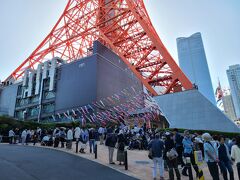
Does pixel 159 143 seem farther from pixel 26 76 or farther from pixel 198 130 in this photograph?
pixel 26 76

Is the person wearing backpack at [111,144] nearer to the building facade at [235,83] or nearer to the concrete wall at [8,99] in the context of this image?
the concrete wall at [8,99]

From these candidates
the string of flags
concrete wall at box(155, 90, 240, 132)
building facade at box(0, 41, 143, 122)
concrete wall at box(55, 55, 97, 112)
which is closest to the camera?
concrete wall at box(155, 90, 240, 132)

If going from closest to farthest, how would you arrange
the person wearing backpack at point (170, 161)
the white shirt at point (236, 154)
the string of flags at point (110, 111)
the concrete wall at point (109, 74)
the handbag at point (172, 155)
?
the white shirt at point (236, 154)
the person wearing backpack at point (170, 161)
the handbag at point (172, 155)
the string of flags at point (110, 111)
the concrete wall at point (109, 74)

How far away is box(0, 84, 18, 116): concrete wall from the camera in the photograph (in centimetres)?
3849

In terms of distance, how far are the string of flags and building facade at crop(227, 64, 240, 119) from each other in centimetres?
5340

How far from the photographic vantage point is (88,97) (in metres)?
28.5

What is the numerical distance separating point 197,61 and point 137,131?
8625 centimetres

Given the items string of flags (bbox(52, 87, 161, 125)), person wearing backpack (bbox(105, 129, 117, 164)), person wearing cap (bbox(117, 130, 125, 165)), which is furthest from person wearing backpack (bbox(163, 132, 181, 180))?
string of flags (bbox(52, 87, 161, 125))

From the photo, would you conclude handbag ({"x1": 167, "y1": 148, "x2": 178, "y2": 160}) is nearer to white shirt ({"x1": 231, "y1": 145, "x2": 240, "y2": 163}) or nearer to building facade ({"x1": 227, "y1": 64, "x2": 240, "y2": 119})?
white shirt ({"x1": 231, "y1": 145, "x2": 240, "y2": 163})

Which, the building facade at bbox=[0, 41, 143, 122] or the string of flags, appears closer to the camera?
the string of flags

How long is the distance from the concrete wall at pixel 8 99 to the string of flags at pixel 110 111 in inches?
507

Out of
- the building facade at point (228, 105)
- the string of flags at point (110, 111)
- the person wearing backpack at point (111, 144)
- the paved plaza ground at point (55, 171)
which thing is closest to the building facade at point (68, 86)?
the string of flags at point (110, 111)

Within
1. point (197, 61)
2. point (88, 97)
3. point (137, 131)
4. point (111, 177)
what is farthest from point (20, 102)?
point (197, 61)

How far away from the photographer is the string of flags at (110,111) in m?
26.8
